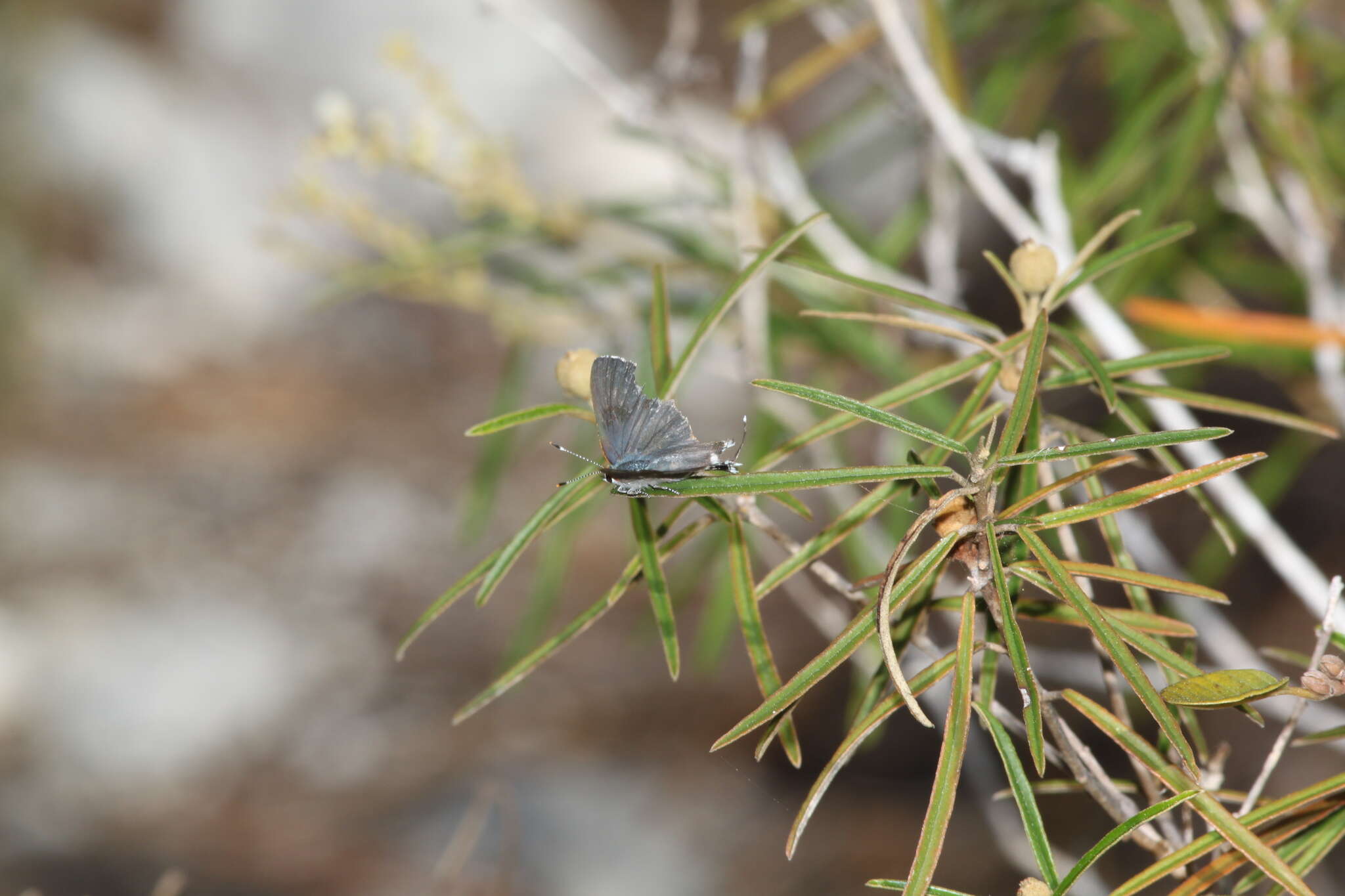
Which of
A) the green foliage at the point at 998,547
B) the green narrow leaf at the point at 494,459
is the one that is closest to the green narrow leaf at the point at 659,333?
the green foliage at the point at 998,547

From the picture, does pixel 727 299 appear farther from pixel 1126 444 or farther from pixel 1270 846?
pixel 1270 846

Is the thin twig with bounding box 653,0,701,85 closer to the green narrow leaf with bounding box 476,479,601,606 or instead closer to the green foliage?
the green foliage

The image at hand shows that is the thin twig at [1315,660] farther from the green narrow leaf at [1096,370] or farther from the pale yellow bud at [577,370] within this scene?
the pale yellow bud at [577,370]

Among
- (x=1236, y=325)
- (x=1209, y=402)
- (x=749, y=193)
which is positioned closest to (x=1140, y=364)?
(x=1209, y=402)

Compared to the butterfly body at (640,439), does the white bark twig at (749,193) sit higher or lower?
higher

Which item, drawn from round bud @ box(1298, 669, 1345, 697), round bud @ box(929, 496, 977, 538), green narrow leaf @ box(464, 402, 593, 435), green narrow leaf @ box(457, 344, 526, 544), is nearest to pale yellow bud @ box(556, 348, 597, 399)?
green narrow leaf @ box(464, 402, 593, 435)

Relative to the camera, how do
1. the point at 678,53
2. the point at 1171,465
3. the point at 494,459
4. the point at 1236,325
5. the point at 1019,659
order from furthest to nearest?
the point at 494,459, the point at 678,53, the point at 1236,325, the point at 1171,465, the point at 1019,659
